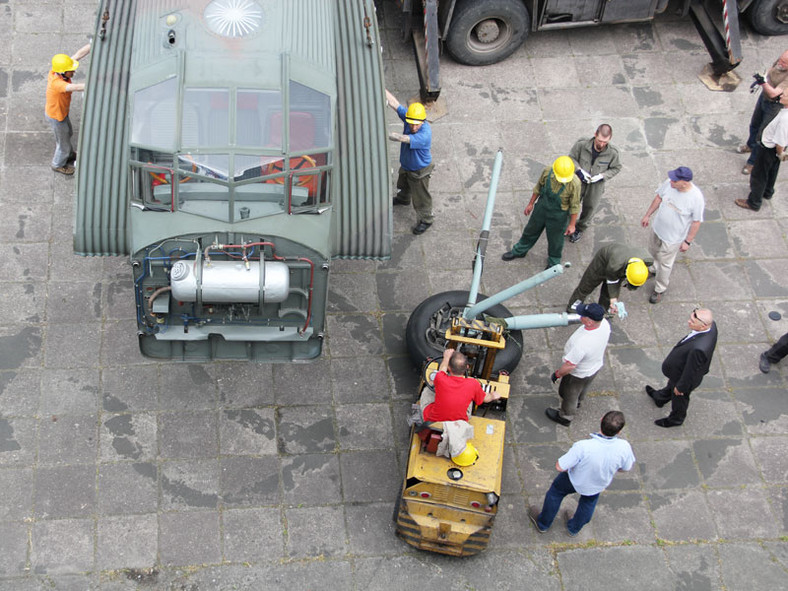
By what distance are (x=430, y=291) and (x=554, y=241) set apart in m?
1.44

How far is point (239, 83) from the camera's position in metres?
9.07

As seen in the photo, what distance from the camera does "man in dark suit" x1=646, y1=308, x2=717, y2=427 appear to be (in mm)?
8875

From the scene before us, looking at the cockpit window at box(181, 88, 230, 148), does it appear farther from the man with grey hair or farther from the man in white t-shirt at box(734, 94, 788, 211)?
the man in white t-shirt at box(734, 94, 788, 211)

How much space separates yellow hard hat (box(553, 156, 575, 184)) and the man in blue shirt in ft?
4.56

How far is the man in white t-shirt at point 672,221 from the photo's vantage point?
391 inches

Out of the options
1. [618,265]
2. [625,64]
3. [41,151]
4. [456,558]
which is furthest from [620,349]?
[41,151]

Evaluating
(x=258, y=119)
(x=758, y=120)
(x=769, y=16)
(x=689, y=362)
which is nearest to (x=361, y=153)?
(x=258, y=119)

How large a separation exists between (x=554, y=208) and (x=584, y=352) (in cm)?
196

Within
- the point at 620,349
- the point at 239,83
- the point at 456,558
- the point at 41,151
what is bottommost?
the point at 456,558

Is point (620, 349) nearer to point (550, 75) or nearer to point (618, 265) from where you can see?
point (618, 265)

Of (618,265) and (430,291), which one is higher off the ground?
(618,265)

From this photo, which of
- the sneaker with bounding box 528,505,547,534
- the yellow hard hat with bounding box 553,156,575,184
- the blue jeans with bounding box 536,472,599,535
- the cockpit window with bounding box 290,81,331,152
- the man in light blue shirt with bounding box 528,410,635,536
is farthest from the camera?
the yellow hard hat with bounding box 553,156,575,184

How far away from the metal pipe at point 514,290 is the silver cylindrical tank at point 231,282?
5.59ft

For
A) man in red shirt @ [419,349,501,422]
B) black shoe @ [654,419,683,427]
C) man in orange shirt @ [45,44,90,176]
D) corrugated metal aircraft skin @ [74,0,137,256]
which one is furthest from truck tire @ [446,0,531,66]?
man in red shirt @ [419,349,501,422]
